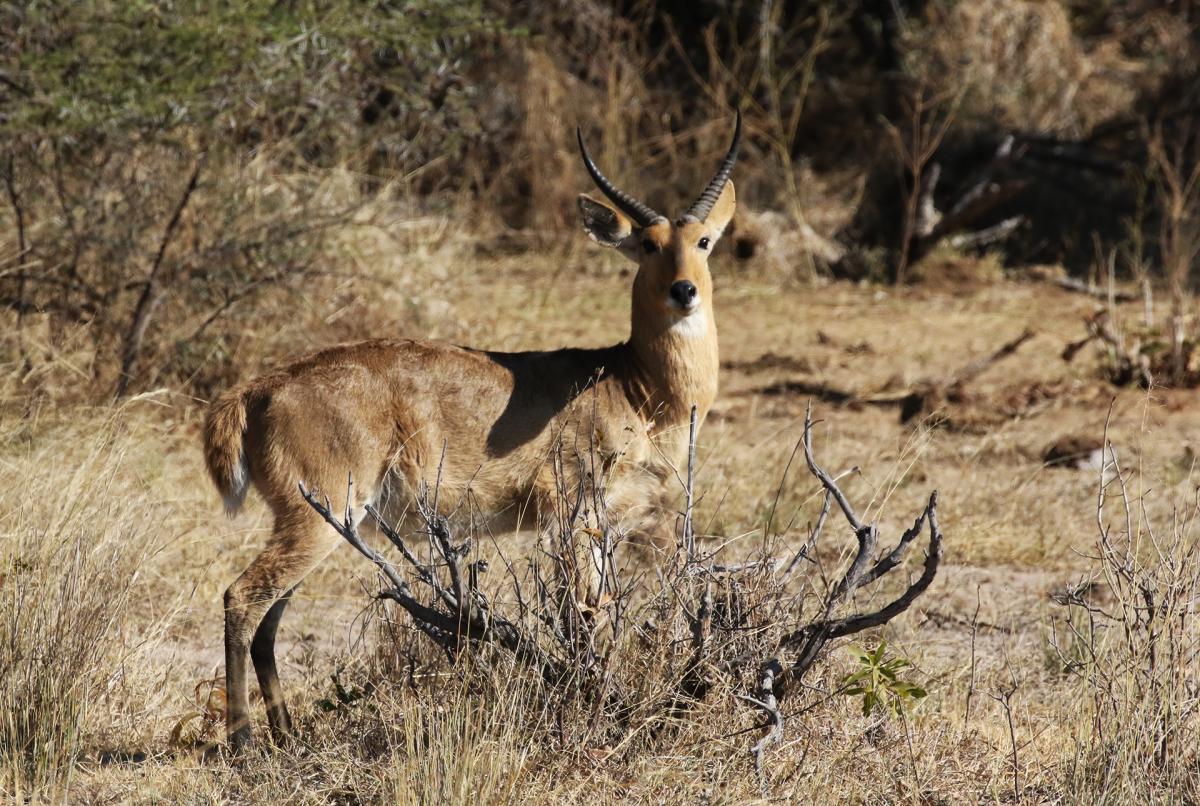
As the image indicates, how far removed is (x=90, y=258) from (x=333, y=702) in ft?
14.8

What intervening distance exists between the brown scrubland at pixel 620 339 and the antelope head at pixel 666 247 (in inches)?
29.5

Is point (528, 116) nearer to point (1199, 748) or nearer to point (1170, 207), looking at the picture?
point (1170, 207)

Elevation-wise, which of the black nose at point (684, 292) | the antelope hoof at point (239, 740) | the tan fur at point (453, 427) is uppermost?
the black nose at point (684, 292)

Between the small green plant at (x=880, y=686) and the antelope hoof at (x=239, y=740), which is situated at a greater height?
the small green plant at (x=880, y=686)

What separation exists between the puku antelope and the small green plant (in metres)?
0.91

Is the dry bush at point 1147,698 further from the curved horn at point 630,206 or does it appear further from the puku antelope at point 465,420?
the curved horn at point 630,206

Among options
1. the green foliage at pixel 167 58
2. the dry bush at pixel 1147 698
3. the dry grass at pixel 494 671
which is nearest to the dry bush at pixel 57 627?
the dry grass at pixel 494 671

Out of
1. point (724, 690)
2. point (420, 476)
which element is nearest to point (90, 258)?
point (420, 476)

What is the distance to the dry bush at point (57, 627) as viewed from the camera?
468 centimetres

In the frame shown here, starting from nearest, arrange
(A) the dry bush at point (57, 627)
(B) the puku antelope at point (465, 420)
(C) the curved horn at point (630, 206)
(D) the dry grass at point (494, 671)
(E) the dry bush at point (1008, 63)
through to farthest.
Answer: (D) the dry grass at point (494, 671), (A) the dry bush at point (57, 627), (B) the puku antelope at point (465, 420), (C) the curved horn at point (630, 206), (E) the dry bush at point (1008, 63)

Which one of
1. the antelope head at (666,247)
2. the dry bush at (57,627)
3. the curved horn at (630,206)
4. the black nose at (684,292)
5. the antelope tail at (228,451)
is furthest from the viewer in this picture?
the curved horn at (630,206)

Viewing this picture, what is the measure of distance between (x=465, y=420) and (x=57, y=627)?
1.70 metres

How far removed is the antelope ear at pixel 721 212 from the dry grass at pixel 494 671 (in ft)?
4.23

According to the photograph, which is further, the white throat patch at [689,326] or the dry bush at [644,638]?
the white throat patch at [689,326]
